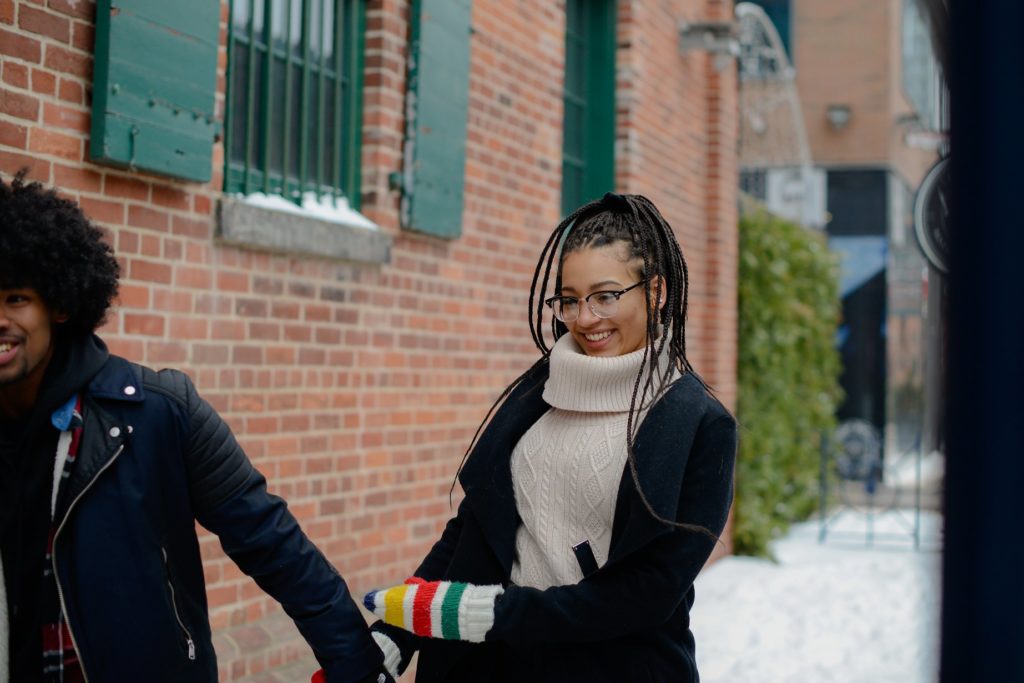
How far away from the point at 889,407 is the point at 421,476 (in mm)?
15597

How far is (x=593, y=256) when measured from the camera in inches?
95.7

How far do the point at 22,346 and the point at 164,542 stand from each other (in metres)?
0.48

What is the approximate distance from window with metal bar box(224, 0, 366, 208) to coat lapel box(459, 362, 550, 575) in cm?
246

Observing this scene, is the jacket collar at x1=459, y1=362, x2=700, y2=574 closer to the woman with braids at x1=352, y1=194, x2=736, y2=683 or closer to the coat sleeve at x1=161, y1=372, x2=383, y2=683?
the woman with braids at x1=352, y1=194, x2=736, y2=683

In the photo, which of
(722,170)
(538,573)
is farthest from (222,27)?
(722,170)

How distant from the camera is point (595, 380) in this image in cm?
238

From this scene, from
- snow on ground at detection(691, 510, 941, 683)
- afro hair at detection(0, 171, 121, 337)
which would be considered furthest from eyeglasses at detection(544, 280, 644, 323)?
snow on ground at detection(691, 510, 941, 683)

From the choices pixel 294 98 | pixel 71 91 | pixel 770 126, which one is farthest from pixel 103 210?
pixel 770 126

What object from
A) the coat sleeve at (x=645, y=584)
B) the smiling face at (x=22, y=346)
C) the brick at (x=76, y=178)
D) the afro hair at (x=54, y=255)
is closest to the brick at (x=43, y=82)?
the brick at (x=76, y=178)

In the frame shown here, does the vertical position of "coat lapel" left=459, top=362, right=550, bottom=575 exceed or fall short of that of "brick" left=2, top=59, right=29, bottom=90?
it falls short

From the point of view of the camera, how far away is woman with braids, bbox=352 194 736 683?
2244 millimetres

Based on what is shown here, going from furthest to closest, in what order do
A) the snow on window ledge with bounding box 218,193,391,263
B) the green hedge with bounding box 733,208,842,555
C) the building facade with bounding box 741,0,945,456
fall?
the building facade with bounding box 741,0,945,456, the green hedge with bounding box 733,208,842,555, the snow on window ledge with bounding box 218,193,391,263

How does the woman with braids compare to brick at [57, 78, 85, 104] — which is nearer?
the woman with braids

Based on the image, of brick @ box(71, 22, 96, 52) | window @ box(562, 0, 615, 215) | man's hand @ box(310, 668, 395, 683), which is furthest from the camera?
window @ box(562, 0, 615, 215)
